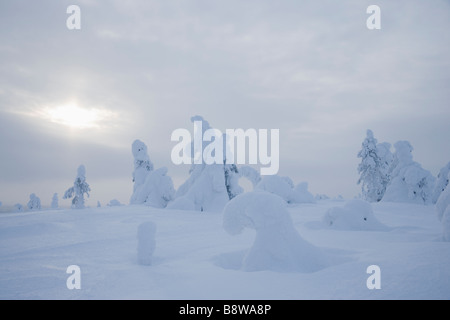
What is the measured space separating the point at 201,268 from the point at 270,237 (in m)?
1.86

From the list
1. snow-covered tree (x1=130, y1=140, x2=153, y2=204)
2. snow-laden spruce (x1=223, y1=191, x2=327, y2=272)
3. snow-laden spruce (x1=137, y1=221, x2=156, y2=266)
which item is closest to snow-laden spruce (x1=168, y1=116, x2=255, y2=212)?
snow-covered tree (x1=130, y1=140, x2=153, y2=204)

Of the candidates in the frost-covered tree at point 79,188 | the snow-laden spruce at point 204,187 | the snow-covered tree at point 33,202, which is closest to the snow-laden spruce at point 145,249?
the snow-laden spruce at point 204,187

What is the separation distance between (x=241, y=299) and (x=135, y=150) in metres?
30.4

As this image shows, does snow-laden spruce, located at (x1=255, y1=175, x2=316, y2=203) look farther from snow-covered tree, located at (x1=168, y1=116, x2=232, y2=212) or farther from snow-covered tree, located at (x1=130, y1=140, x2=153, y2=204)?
snow-covered tree, located at (x1=130, y1=140, x2=153, y2=204)

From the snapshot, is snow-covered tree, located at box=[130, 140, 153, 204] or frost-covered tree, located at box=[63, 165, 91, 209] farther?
snow-covered tree, located at box=[130, 140, 153, 204]

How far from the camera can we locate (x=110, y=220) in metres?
13.9

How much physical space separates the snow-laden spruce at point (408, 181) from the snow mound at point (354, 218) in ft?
48.2

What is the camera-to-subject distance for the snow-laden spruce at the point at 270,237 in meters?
6.29

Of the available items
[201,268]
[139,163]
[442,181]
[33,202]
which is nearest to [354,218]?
[201,268]

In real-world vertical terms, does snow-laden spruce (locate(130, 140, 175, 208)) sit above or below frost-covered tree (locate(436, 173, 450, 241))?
below

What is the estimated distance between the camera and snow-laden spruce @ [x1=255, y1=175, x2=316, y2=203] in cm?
2255

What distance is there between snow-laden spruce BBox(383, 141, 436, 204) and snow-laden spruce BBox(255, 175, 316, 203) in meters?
6.91
